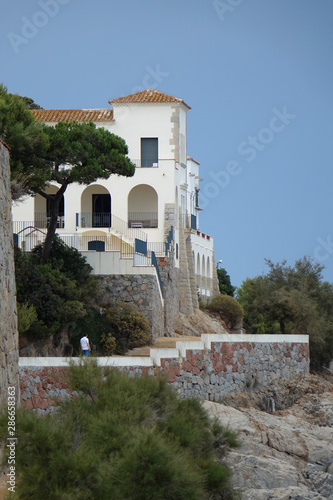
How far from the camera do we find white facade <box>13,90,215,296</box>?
48594 mm

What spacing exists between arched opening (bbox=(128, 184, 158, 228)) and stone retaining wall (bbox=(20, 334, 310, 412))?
40.9ft

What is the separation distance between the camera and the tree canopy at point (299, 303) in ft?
152

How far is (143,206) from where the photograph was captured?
50.4 metres

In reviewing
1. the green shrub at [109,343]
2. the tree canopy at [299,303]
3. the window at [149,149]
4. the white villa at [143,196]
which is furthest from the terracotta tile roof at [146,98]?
the green shrub at [109,343]

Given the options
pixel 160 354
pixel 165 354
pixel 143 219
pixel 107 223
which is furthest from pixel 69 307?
pixel 143 219

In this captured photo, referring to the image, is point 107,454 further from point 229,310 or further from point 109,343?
point 229,310

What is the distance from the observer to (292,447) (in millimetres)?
28281

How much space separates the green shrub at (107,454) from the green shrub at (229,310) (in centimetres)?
3322

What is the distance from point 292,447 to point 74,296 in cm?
925

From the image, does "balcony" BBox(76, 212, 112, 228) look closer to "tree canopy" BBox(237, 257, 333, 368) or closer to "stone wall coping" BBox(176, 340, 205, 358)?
"tree canopy" BBox(237, 257, 333, 368)

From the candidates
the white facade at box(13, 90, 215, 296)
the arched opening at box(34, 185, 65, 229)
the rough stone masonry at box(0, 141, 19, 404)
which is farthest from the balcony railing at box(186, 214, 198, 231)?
the rough stone masonry at box(0, 141, 19, 404)

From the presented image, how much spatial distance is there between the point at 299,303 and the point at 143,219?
30.5ft

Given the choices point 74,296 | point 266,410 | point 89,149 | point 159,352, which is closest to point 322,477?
point 159,352

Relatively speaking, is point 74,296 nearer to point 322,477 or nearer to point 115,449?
point 322,477
